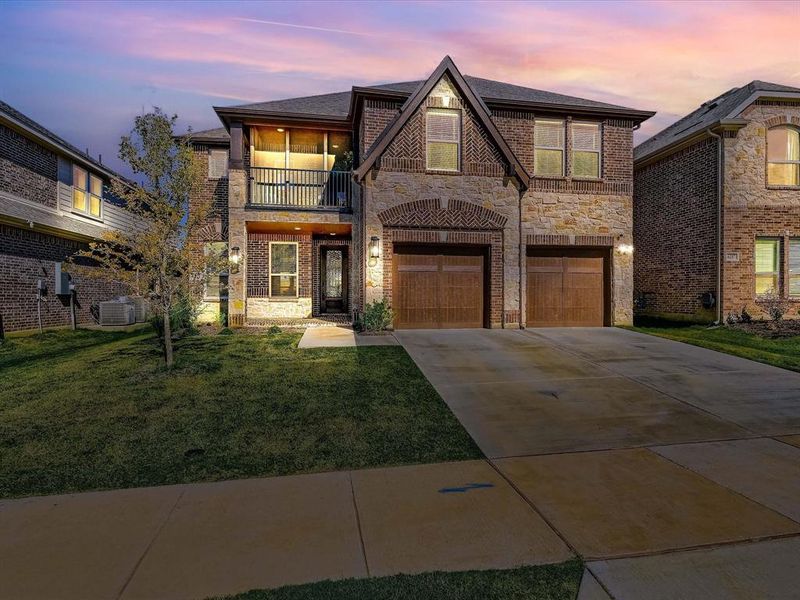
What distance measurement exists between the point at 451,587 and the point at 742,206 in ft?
51.5

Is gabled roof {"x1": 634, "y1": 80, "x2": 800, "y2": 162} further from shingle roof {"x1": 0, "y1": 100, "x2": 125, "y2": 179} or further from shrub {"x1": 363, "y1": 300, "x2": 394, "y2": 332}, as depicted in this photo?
shingle roof {"x1": 0, "y1": 100, "x2": 125, "y2": 179}

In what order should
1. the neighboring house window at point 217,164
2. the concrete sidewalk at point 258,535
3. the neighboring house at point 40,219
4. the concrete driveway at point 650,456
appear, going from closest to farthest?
the concrete sidewalk at point 258,535
the concrete driveway at point 650,456
the neighboring house at point 40,219
the neighboring house window at point 217,164

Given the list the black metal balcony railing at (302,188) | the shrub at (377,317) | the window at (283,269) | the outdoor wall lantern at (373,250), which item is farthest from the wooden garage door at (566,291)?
the window at (283,269)

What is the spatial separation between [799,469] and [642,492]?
5.92 feet

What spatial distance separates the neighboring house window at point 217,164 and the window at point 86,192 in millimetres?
5590

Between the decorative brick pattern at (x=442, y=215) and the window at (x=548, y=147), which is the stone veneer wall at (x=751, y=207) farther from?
the decorative brick pattern at (x=442, y=215)

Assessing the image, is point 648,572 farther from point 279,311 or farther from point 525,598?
point 279,311

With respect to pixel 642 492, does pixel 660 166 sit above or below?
above

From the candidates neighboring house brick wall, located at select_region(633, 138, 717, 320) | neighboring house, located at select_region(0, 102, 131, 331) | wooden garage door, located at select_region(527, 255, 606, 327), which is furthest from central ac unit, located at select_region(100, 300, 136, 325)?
neighboring house brick wall, located at select_region(633, 138, 717, 320)

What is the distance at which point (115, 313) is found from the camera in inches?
647

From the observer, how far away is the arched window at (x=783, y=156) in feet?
44.8

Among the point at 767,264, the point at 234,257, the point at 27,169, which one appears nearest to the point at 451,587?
the point at 234,257

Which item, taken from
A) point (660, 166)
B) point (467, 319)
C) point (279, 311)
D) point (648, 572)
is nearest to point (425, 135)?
point (467, 319)

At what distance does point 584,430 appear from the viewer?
16.8 ft
